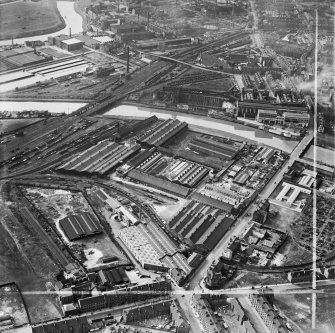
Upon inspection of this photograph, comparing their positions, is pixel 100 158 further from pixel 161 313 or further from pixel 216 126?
pixel 161 313

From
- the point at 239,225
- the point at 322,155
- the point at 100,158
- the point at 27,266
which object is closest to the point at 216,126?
the point at 322,155

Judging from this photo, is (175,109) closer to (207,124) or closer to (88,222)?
(207,124)

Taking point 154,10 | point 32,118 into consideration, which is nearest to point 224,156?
point 32,118

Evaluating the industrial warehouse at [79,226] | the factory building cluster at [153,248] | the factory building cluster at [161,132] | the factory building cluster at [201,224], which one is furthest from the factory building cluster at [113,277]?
the factory building cluster at [161,132]

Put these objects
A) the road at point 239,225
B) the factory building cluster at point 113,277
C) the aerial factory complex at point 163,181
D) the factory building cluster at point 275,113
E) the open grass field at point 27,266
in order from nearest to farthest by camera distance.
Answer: the open grass field at point 27,266, the aerial factory complex at point 163,181, the factory building cluster at point 113,277, the road at point 239,225, the factory building cluster at point 275,113

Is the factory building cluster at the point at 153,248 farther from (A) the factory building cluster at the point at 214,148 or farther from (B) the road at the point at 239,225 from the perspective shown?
(A) the factory building cluster at the point at 214,148

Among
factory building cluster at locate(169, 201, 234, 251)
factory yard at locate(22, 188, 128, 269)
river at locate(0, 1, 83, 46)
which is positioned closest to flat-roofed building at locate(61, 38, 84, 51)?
river at locate(0, 1, 83, 46)
